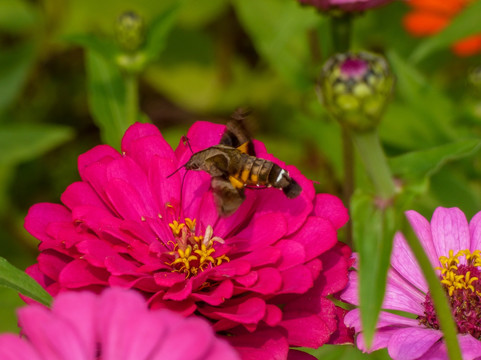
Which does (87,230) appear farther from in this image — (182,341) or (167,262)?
(182,341)

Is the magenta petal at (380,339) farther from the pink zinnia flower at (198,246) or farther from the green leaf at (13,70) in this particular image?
the green leaf at (13,70)

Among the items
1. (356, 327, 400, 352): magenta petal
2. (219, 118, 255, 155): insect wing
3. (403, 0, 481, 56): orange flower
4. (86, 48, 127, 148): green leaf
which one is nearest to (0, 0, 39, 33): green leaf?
(86, 48, 127, 148): green leaf

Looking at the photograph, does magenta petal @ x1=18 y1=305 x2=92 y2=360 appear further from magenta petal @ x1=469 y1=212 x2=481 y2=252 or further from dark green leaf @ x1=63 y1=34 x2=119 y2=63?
dark green leaf @ x1=63 y1=34 x2=119 y2=63

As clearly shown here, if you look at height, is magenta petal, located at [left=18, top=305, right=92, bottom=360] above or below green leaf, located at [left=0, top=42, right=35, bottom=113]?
below

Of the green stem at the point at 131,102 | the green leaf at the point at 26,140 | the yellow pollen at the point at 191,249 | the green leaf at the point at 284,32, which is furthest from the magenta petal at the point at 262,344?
the green leaf at the point at 26,140

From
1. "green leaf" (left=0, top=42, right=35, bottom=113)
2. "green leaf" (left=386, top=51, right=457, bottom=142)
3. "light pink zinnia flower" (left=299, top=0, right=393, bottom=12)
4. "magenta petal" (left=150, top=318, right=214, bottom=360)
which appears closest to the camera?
"magenta petal" (left=150, top=318, right=214, bottom=360)

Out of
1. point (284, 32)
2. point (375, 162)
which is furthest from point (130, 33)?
point (375, 162)
